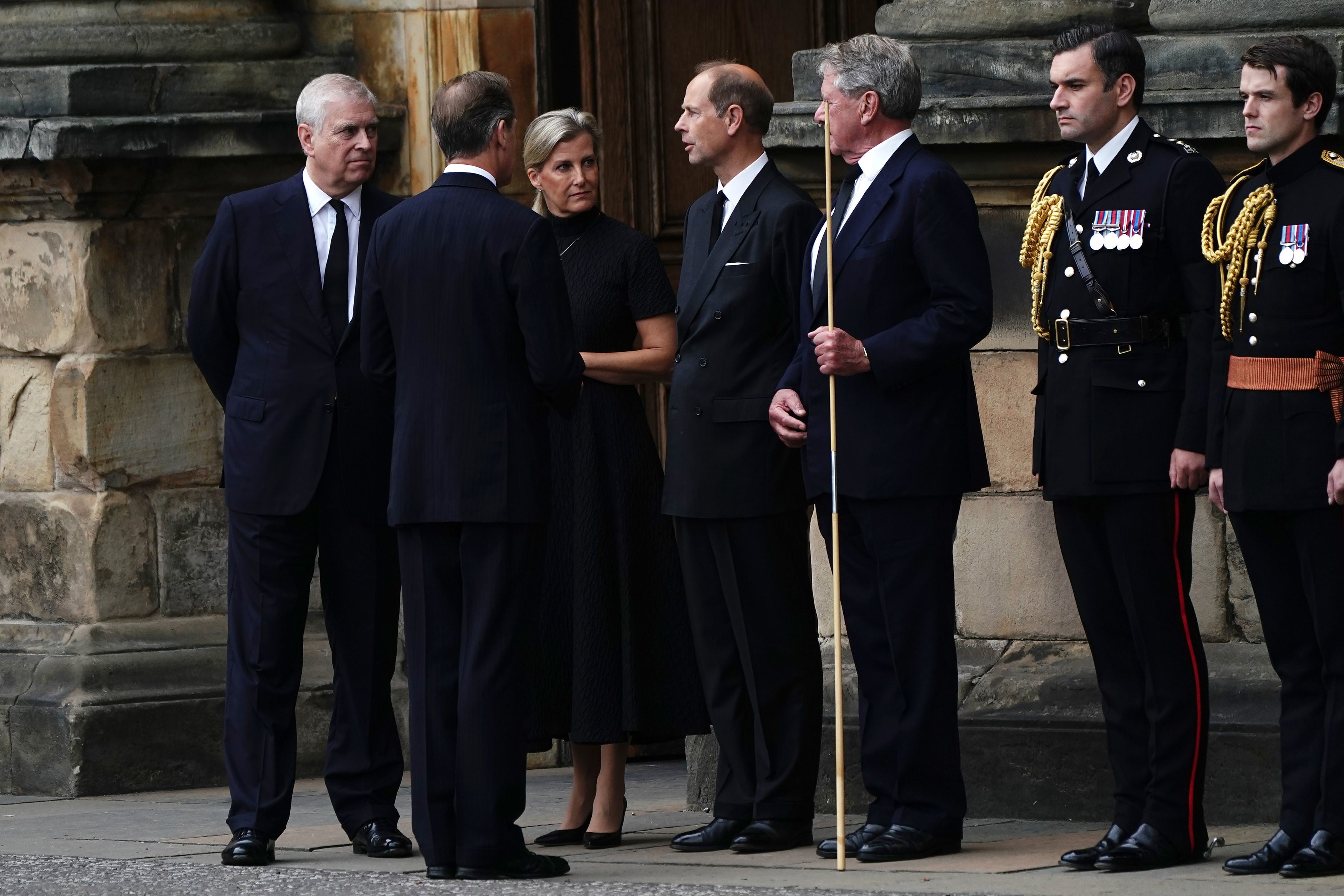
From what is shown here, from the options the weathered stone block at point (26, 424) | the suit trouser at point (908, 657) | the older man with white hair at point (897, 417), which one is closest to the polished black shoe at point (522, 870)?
the older man with white hair at point (897, 417)

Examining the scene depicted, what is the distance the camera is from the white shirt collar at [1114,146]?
616 centimetres

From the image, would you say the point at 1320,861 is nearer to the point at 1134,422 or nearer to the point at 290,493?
the point at 1134,422

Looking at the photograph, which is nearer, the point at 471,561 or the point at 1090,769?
the point at 471,561

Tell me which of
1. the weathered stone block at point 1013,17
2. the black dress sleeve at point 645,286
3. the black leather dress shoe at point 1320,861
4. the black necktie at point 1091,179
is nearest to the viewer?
the black leather dress shoe at point 1320,861

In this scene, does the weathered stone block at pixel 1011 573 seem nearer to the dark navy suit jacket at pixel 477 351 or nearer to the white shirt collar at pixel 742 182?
the white shirt collar at pixel 742 182

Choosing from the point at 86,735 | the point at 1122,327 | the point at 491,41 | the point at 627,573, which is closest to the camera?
the point at 1122,327

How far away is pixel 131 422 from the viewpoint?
848 cm

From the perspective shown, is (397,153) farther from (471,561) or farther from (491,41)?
(471,561)

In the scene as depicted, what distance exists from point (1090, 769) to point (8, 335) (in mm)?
3858

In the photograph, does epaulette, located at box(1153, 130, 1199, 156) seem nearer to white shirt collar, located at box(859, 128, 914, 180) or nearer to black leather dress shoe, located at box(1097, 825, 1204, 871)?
white shirt collar, located at box(859, 128, 914, 180)

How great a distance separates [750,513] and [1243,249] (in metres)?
1.43

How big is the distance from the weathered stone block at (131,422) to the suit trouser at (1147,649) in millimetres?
3472

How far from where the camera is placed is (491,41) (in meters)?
8.80

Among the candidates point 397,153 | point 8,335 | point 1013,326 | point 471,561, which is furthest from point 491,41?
point 471,561
